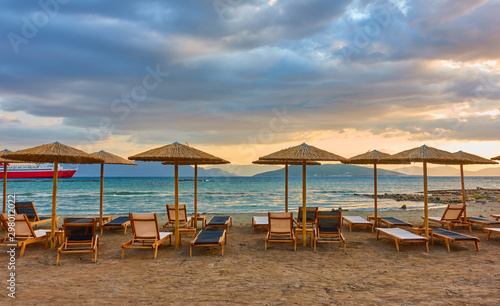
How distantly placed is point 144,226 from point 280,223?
290 cm

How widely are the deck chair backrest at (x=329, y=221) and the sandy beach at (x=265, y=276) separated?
40 cm

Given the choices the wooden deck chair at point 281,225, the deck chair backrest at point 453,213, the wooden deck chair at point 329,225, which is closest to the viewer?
the wooden deck chair at point 329,225

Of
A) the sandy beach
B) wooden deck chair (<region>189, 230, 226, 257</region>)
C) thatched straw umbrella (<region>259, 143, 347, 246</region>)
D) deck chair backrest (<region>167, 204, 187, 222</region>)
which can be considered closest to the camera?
the sandy beach

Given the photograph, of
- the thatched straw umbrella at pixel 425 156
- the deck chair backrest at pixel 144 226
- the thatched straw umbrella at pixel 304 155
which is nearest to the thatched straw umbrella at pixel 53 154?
the deck chair backrest at pixel 144 226

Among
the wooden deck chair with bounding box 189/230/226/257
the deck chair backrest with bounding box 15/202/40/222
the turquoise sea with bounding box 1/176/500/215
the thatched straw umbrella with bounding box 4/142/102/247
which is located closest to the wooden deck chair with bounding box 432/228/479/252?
the wooden deck chair with bounding box 189/230/226/257

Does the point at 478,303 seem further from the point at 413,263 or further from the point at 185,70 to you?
the point at 185,70

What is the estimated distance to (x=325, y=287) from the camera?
4.06 m

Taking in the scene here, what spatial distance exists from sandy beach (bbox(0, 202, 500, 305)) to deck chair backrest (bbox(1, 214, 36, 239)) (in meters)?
0.32

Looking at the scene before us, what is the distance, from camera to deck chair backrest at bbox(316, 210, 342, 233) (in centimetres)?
632

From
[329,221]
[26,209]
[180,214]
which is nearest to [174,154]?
[180,214]

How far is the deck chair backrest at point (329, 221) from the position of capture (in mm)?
6324

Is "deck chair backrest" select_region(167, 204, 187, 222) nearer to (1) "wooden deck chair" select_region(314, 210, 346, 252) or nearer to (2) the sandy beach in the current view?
(2) the sandy beach

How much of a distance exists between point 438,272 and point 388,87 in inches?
366

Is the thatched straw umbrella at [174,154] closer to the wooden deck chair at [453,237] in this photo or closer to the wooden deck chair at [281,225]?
the wooden deck chair at [281,225]
